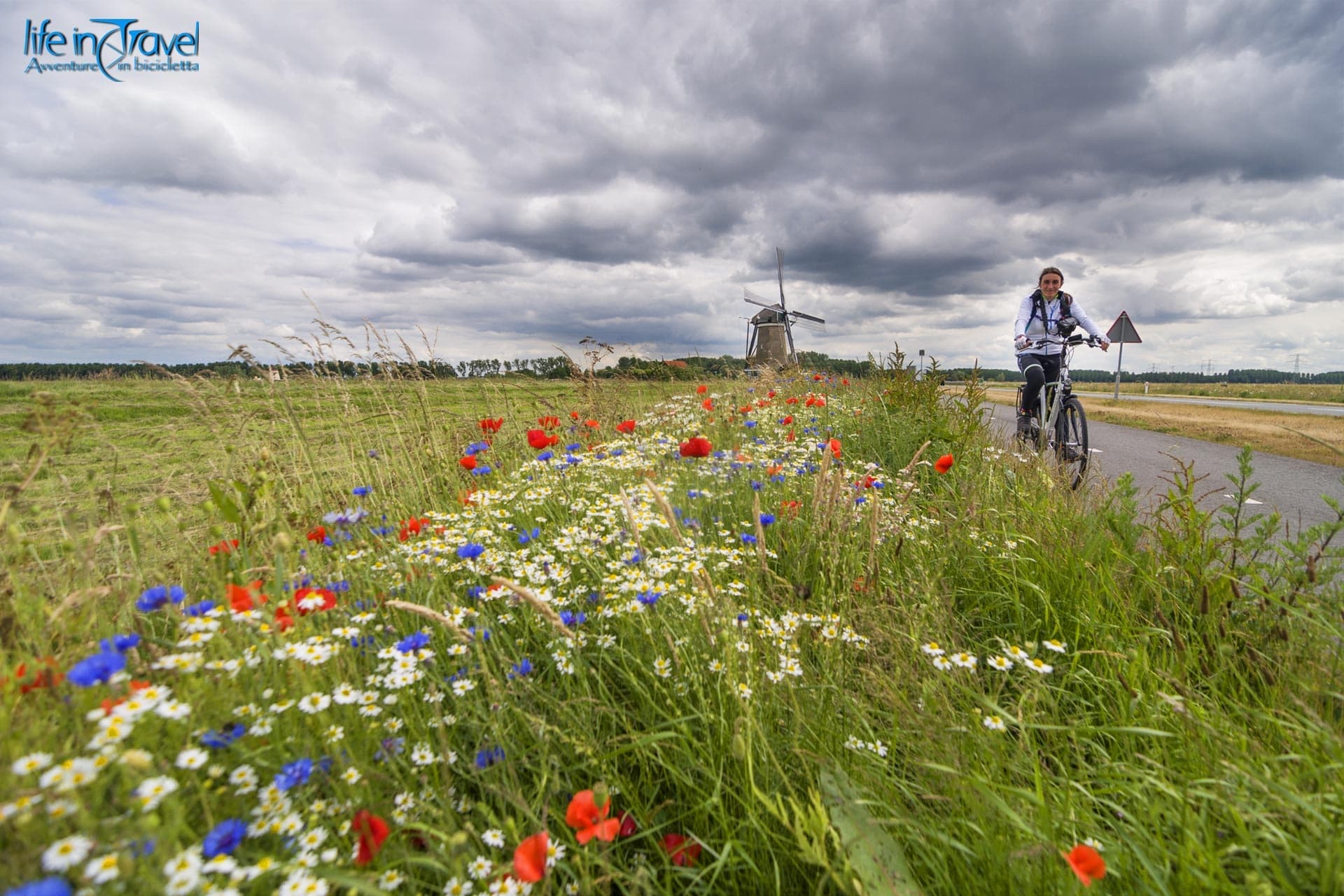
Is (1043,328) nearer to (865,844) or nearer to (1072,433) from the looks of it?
(1072,433)

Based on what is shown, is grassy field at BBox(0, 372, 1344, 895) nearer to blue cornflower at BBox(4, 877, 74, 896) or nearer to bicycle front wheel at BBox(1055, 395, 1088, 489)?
blue cornflower at BBox(4, 877, 74, 896)

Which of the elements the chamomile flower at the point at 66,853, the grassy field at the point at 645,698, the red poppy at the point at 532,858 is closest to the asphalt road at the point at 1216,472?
the grassy field at the point at 645,698

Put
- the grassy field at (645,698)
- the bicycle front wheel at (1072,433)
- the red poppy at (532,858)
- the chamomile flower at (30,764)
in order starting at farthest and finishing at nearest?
the bicycle front wheel at (1072,433), the grassy field at (645,698), the red poppy at (532,858), the chamomile flower at (30,764)

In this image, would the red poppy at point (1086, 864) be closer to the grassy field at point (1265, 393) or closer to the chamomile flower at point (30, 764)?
the chamomile flower at point (30, 764)

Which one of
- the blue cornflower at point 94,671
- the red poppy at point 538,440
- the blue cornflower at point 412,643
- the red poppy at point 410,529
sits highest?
the red poppy at point 538,440

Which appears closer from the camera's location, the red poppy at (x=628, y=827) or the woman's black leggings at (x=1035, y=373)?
the red poppy at (x=628, y=827)

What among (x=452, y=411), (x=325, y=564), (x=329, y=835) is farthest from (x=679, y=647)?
(x=452, y=411)

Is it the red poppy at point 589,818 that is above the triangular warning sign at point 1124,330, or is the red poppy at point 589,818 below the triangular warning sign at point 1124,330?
below

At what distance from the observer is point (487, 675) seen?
1.36 metres

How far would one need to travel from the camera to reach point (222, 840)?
970 millimetres

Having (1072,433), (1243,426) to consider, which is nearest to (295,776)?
(1072,433)

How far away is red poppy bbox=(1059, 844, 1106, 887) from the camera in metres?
0.92

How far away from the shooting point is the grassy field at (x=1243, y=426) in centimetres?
805

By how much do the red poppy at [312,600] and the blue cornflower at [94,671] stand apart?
1.21 ft
